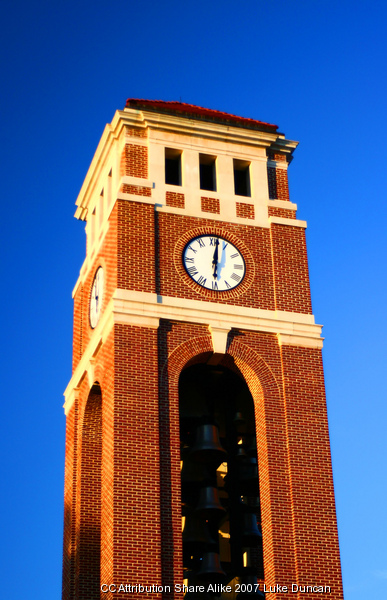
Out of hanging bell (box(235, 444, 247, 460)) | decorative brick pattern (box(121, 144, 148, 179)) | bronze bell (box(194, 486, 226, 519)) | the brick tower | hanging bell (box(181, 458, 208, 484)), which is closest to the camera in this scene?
the brick tower

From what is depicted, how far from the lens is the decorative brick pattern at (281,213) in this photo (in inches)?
1302

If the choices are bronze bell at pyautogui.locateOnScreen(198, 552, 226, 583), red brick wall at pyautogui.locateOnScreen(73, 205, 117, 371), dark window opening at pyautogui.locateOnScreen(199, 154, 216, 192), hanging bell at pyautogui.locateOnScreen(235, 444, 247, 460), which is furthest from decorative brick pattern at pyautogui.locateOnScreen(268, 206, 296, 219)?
bronze bell at pyautogui.locateOnScreen(198, 552, 226, 583)

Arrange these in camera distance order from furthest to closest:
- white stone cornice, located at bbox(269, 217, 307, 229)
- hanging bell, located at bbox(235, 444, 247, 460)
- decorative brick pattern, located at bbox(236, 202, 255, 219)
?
white stone cornice, located at bbox(269, 217, 307, 229) < decorative brick pattern, located at bbox(236, 202, 255, 219) < hanging bell, located at bbox(235, 444, 247, 460)

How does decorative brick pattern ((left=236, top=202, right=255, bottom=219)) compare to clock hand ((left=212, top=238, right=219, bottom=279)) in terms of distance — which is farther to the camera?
decorative brick pattern ((left=236, top=202, right=255, bottom=219))

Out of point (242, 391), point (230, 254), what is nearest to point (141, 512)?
point (242, 391)

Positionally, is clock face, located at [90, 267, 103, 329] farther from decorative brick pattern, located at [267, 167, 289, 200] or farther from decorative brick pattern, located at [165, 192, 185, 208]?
decorative brick pattern, located at [267, 167, 289, 200]

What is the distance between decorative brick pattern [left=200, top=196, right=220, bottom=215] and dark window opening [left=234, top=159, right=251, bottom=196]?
1.21 meters

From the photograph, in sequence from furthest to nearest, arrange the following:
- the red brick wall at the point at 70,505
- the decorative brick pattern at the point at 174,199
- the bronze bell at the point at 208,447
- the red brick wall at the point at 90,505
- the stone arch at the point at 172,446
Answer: the decorative brick pattern at the point at 174,199
the red brick wall at the point at 70,505
the red brick wall at the point at 90,505
the bronze bell at the point at 208,447
the stone arch at the point at 172,446

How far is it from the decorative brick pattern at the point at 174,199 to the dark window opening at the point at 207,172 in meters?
1.29

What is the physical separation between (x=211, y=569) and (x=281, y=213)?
33.2 ft

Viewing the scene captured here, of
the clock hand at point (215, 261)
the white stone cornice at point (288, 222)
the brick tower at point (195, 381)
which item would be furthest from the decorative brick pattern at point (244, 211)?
the clock hand at point (215, 261)

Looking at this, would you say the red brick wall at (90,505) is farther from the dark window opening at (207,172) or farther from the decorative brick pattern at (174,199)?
the dark window opening at (207,172)

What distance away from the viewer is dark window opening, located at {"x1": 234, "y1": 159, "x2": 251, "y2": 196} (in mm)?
33594

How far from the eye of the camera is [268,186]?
33625mm
